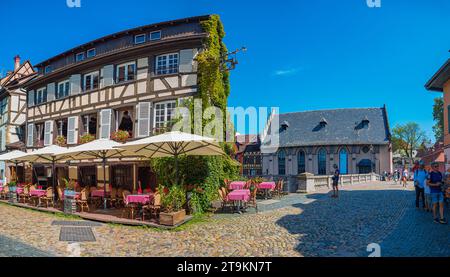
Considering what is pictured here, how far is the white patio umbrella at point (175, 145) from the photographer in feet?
29.7

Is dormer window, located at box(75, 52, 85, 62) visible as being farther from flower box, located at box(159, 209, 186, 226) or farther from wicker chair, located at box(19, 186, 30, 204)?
flower box, located at box(159, 209, 186, 226)

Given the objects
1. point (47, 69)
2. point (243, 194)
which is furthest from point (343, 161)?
point (47, 69)

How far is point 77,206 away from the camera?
11.6m

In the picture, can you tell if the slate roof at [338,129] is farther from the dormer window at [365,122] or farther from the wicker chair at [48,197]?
the wicker chair at [48,197]

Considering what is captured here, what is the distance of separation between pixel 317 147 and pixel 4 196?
36.0 m

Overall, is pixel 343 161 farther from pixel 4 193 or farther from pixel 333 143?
pixel 4 193

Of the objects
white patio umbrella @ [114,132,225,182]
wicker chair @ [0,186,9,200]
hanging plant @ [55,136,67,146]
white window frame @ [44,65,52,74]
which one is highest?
white window frame @ [44,65,52,74]

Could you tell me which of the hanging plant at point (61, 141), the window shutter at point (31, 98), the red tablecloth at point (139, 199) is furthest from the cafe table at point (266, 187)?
the window shutter at point (31, 98)

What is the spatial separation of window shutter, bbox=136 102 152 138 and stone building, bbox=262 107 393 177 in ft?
80.7

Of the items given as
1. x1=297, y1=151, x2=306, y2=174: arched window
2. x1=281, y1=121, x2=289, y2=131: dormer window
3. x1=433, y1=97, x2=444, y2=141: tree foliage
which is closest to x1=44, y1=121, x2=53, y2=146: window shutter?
x1=297, y1=151, x2=306, y2=174: arched window

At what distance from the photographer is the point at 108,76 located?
16.4 metres

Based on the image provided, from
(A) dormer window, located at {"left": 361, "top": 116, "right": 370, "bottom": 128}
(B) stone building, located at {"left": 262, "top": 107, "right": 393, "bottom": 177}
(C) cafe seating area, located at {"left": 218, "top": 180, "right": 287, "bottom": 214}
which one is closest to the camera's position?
(C) cafe seating area, located at {"left": 218, "top": 180, "right": 287, "bottom": 214}

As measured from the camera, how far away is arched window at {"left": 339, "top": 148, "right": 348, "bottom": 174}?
38787 millimetres

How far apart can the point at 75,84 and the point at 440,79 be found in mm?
20701
